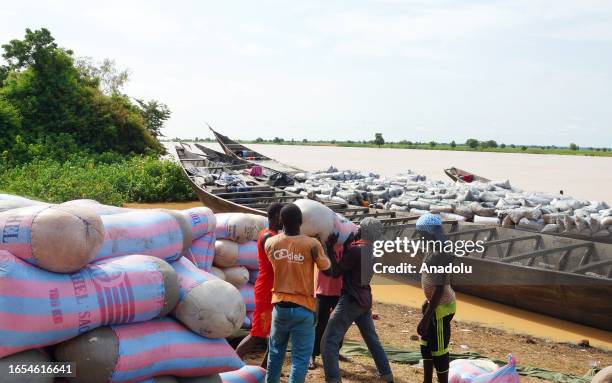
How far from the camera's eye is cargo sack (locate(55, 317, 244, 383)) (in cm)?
297

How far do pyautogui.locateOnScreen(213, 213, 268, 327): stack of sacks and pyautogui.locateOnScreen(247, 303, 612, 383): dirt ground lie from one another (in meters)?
0.67

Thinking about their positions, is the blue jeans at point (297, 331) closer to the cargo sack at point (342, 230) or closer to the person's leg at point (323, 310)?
the person's leg at point (323, 310)


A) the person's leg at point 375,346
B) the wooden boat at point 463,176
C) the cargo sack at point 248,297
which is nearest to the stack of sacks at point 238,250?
the cargo sack at point 248,297

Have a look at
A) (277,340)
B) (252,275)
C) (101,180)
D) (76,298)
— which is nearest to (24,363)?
(76,298)

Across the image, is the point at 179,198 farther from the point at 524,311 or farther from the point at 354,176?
the point at 524,311

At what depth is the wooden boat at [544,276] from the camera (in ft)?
22.5

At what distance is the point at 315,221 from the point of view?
15.2ft

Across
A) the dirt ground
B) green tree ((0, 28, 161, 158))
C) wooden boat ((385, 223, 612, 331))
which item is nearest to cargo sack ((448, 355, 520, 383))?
the dirt ground

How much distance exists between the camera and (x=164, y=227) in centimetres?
377

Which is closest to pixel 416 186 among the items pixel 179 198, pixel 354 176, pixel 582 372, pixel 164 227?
pixel 354 176

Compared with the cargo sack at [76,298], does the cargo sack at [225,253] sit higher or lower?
lower

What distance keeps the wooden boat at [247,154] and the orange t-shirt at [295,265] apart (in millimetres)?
15448

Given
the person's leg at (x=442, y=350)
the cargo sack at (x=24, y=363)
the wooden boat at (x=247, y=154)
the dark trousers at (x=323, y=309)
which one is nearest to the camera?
the cargo sack at (x=24, y=363)

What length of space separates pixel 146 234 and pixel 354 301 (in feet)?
5.59
